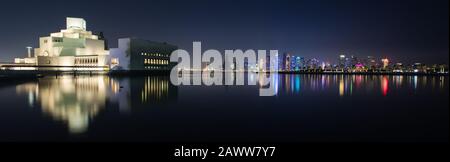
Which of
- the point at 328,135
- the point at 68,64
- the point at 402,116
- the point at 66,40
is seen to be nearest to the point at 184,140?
the point at 328,135

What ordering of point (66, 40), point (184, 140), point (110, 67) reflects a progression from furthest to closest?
1. point (66, 40)
2. point (110, 67)
3. point (184, 140)

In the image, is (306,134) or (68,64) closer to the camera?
(306,134)

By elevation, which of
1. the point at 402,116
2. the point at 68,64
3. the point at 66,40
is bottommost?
the point at 402,116

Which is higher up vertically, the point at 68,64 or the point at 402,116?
the point at 68,64

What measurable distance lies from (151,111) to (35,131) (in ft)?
12.6

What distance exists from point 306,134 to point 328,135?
19.9 inches
